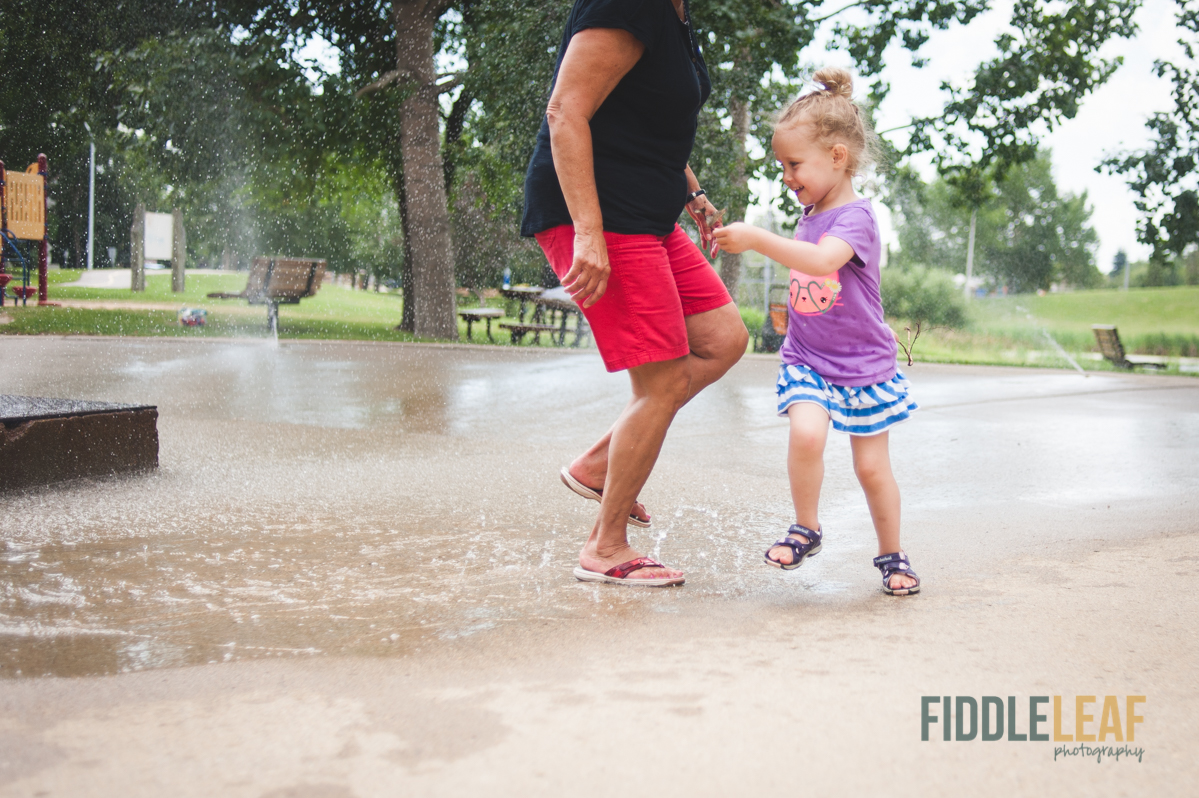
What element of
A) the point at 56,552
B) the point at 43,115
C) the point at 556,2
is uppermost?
the point at 556,2

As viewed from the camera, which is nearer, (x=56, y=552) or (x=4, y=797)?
(x=4, y=797)

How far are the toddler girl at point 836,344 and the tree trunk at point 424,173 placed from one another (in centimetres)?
1424

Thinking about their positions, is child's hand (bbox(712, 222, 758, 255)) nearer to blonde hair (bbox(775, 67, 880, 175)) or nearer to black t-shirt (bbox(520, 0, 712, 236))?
black t-shirt (bbox(520, 0, 712, 236))

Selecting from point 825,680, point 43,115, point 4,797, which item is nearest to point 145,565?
point 4,797

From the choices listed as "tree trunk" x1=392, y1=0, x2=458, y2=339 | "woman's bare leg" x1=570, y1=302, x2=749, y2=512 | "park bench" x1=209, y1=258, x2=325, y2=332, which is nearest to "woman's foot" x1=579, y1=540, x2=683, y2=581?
"woman's bare leg" x1=570, y1=302, x2=749, y2=512

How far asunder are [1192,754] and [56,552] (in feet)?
9.66

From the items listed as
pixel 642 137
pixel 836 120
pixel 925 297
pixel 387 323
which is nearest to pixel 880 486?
pixel 836 120

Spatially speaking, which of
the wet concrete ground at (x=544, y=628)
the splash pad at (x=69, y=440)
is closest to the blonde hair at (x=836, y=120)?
the wet concrete ground at (x=544, y=628)

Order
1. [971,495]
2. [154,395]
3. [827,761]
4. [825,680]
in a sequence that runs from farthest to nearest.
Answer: [154,395] < [971,495] < [825,680] < [827,761]

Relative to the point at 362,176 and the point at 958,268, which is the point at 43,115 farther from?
the point at 958,268

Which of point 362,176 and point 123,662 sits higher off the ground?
point 362,176

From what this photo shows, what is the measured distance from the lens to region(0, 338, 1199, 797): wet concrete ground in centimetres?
172

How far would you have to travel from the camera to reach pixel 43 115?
1269 cm

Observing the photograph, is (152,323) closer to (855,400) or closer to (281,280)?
(281,280)
